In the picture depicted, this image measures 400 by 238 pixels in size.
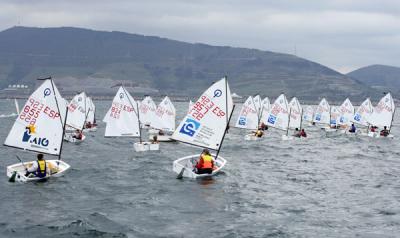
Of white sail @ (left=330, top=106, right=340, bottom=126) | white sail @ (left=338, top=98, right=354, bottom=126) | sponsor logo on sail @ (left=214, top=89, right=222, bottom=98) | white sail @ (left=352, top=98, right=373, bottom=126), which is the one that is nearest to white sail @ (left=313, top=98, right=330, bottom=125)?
white sail @ (left=330, top=106, right=340, bottom=126)

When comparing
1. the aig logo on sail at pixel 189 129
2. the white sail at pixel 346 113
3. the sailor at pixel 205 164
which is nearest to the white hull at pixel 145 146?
the aig logo on sail at pixel 189 129

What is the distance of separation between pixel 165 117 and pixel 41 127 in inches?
1232

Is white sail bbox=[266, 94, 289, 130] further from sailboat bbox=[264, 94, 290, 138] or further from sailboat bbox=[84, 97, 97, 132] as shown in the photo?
sailboat bbox=[84, 97, 97, 132]

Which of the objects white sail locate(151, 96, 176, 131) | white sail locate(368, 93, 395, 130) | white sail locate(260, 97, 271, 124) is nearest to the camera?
white sail locate(151, 96, 176, 131)

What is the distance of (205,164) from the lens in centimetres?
3588

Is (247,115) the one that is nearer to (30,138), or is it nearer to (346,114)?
(346,114)

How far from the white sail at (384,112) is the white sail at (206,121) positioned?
45157 mm

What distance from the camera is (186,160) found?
1527 inches

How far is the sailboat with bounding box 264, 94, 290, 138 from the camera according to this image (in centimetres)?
6925

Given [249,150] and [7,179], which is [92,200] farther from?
[249,150]

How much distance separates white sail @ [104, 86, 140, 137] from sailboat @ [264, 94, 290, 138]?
2262 centimetres

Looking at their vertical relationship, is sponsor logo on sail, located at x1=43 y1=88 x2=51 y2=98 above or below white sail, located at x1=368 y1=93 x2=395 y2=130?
above

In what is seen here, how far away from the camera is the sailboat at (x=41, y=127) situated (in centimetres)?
3519

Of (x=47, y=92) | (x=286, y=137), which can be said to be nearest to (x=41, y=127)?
(x=47, y=92)
